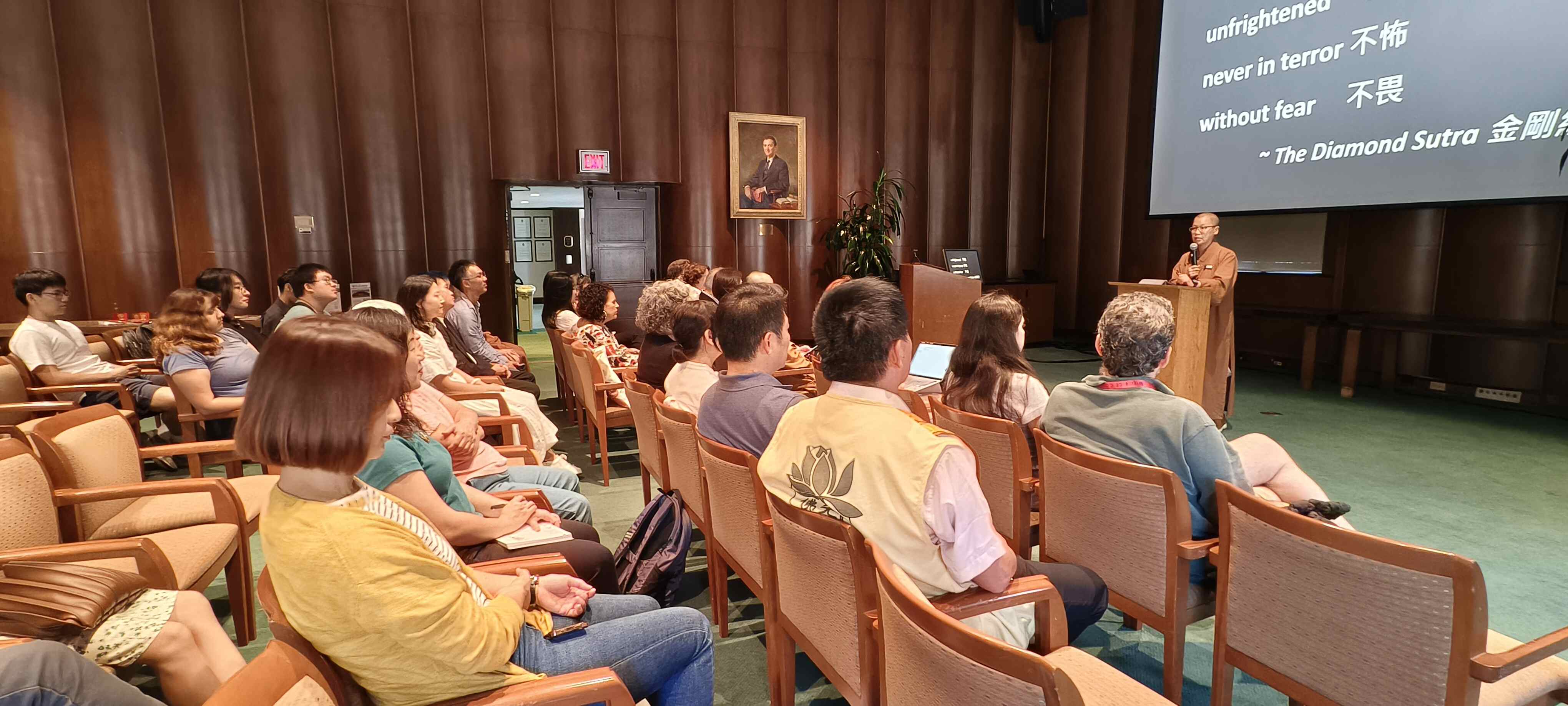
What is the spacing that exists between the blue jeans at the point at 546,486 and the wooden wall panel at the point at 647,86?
6223mm

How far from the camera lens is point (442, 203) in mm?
8055

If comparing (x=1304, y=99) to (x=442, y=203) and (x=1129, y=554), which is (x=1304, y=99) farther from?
(x=442, y=203)

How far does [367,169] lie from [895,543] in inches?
310

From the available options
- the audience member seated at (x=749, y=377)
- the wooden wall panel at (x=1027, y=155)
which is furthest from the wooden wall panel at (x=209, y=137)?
the wooden wall panel at (x=1027, y=155)

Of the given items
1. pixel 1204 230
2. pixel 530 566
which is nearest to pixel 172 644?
pixel 530 566

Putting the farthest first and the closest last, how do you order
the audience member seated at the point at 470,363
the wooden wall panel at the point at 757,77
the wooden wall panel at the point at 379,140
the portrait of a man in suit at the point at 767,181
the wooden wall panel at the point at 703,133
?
the portrait of a man in suit at the point at 767,181 < the wooden wall panel at the point at 757,77 < the wooden wall panel at the point at 703,133 < the wooden wall panel at the point at 379,140 < the audience member seated at the point at 470,363

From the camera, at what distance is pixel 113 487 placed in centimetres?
234

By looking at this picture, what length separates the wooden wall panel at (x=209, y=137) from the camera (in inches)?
274

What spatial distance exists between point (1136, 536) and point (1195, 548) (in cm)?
15

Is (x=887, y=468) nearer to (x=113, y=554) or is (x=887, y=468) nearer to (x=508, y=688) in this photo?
(x=508, y=688)

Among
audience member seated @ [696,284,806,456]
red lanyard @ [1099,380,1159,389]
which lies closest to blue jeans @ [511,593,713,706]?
audience member seated @ [696,284,806,456]

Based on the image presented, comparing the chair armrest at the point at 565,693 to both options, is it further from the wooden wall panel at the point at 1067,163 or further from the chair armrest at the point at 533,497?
the wooden wall panel at the point at 1067,163

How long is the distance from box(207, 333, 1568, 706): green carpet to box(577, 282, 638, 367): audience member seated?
0.62 metres

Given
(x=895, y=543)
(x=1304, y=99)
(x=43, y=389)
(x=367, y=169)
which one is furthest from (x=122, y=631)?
(x=1304, y=99)
